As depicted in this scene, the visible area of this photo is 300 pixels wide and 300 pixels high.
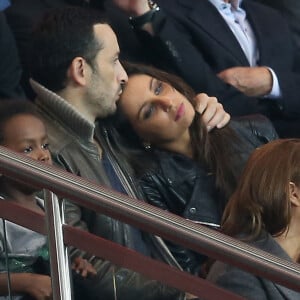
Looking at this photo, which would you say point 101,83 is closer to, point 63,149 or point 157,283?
point 63,149

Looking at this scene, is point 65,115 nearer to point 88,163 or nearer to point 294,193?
point 88,163

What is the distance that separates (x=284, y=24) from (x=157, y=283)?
2386 millimetres

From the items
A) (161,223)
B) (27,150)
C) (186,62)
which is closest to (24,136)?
(27,150)

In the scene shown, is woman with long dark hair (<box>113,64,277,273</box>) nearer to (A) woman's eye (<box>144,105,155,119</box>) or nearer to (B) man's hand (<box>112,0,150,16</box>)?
(A) woman's eye (<box>144,105,155,119</box>)

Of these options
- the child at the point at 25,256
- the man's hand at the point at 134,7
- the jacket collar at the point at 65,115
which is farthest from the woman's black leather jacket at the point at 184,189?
the child at the point at 25,256

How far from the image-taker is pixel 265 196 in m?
3.50

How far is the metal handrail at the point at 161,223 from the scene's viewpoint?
2762 mm

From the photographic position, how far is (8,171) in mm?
2932

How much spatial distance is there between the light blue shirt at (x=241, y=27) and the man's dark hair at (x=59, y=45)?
1.10 metres

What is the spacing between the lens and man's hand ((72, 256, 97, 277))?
120 inches

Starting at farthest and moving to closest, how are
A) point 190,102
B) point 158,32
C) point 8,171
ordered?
point 158,32 → point 190,102 → point 8,171

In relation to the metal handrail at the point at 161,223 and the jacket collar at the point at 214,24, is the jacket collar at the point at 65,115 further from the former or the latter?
the jacket collar at the point at 214,24

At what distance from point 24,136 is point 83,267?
0.70 m

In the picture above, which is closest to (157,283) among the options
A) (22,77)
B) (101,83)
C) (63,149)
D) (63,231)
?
(63,231)
